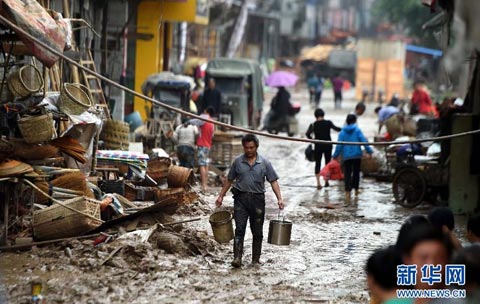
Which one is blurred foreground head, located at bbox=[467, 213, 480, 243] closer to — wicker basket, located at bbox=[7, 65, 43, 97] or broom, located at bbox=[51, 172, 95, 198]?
broom, located at bbox=[51, 172, 95, 198]

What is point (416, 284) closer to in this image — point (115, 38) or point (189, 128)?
point (189, 128)

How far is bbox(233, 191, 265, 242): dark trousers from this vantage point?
1204 cm

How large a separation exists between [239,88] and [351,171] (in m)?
13.0

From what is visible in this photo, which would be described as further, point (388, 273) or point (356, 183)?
point (356, 183)

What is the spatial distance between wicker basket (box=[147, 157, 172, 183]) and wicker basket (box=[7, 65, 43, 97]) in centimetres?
384

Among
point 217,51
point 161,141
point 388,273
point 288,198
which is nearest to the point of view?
point 388,273

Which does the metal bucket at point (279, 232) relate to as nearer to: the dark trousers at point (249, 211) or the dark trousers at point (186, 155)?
the dark trousers at point (249, 211)

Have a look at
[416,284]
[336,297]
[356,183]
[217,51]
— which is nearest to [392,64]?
[217,51]

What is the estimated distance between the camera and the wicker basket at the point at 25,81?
13.6 metres

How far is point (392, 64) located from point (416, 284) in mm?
53261

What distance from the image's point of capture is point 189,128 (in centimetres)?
1969

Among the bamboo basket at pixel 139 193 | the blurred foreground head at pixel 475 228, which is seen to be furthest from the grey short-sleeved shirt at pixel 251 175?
the blurred foreground head at pixel 475 228

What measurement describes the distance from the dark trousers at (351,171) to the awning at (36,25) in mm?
7752

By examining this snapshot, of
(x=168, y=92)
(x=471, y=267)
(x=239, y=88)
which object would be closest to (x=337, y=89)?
(x=239, y=88)
